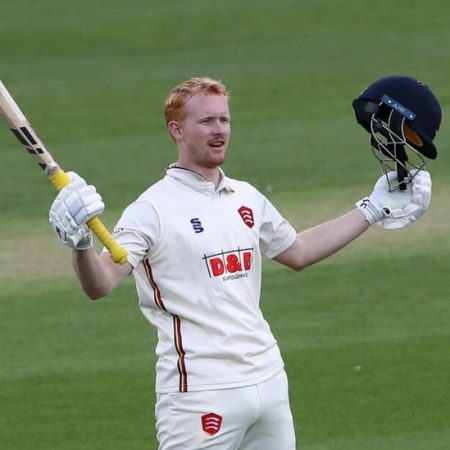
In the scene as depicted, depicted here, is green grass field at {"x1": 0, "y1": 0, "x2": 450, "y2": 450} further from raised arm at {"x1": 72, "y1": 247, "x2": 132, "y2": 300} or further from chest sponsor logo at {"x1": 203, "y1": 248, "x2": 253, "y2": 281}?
raised arm at {"x1": 72, "y1": 247, "x2": 132, "y2": 300}

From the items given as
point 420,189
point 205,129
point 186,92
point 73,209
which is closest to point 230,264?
point 205,129

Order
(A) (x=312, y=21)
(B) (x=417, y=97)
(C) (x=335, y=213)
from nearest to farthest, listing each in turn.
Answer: (B) (x=417, y=97), (C) (x=335, y=213), (A) (x=312, y=21)

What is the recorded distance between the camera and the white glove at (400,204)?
6086mm

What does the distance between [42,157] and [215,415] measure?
1.15m

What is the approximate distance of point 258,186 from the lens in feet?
40.1

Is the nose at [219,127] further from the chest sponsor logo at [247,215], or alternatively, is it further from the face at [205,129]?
the chest sponsor logo at [247,215]

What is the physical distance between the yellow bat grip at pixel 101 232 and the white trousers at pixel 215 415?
23.8 inches

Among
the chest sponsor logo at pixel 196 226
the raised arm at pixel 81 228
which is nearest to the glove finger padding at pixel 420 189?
the chest sponsor logo at pixel 196 226

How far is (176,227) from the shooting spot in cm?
555

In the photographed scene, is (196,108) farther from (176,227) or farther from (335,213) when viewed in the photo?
(335,213)

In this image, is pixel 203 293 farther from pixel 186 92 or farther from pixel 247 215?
pixel 186 92

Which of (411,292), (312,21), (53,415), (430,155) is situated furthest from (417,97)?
(312,21)

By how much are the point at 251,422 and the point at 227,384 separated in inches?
7.1

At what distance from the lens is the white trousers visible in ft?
18.0
